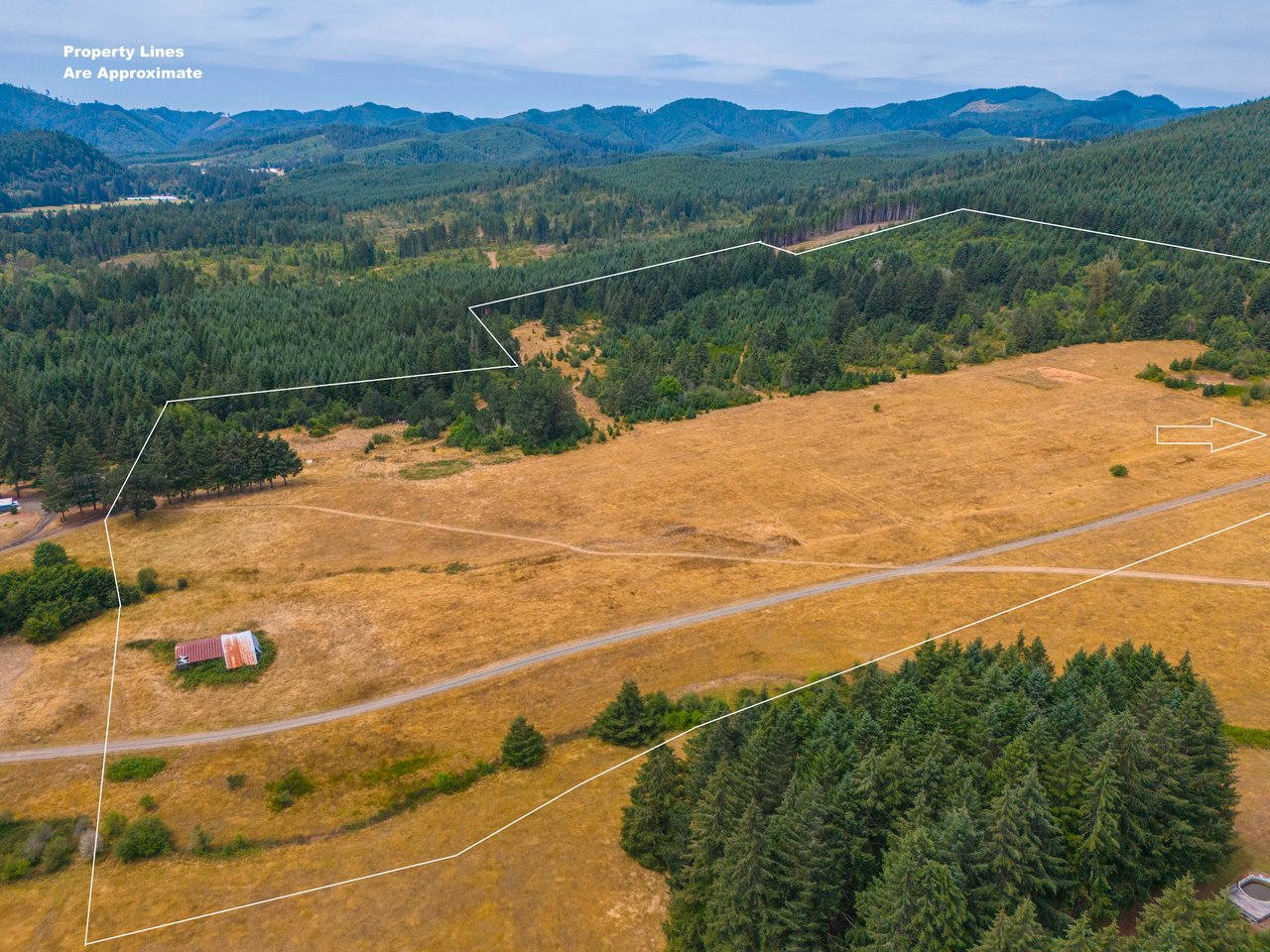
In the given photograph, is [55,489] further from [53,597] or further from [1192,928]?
[1192,928]

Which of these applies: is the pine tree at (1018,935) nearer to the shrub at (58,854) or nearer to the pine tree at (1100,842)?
the pine tree at (1100,842)

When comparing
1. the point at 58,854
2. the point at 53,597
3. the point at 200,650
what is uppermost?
the point at 53,597

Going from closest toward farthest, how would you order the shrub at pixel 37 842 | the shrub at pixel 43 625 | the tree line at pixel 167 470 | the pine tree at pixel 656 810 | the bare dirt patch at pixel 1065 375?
the pine tree at pixel 656 810 → the shrub at pixel 37 842 → the shrub at pixel 43 625 → the tree line at pixel 167 470 → the bare dirt patch at pixel 1065 375

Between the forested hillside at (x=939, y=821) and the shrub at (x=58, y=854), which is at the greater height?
the forested hillside at (x=939, y=821)

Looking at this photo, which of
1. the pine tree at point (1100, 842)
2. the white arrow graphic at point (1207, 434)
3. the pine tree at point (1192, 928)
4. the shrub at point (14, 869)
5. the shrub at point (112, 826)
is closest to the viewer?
the pine tree at point (1192, 928)

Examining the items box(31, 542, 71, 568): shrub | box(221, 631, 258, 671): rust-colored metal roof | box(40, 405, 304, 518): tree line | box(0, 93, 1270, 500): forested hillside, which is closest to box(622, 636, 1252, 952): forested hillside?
box(221, 631, 258, 671): rust-colored metal roof

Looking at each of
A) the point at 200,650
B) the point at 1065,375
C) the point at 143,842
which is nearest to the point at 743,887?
the point at 143,842
